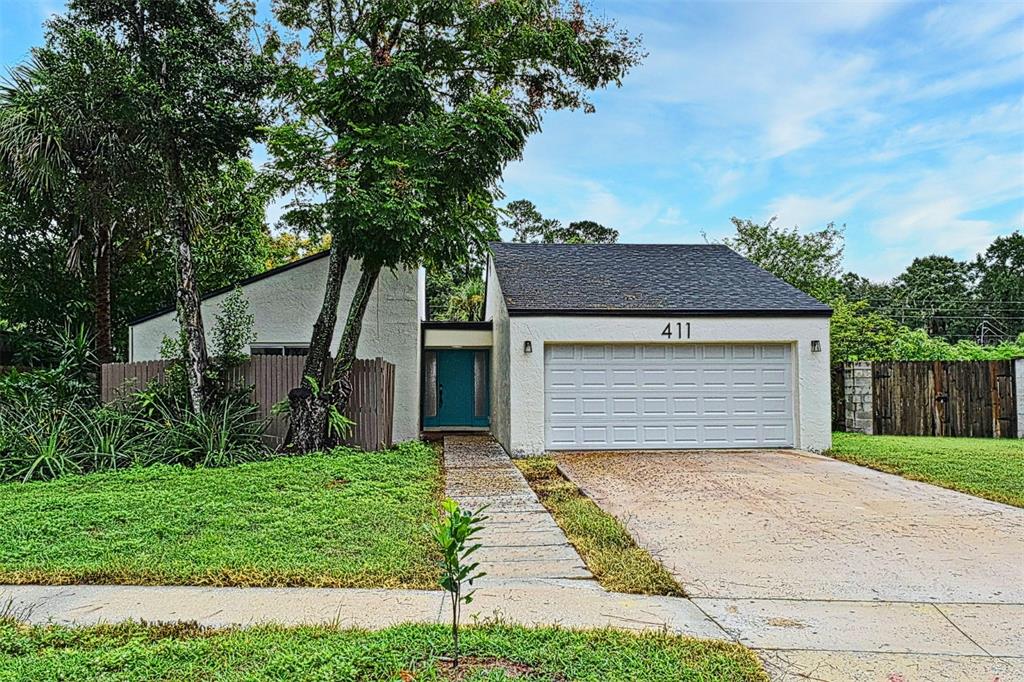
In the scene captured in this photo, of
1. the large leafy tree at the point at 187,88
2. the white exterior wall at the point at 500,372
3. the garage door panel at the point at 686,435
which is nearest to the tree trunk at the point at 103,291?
the large leafy tree at the point at 187,88

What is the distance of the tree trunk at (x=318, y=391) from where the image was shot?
9.55 m

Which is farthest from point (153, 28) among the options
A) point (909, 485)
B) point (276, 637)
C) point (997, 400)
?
point (997, 400)

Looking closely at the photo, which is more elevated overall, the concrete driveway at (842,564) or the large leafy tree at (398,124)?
the large leafy tree at (398,124)

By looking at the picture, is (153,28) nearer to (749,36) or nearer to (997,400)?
(749,36)

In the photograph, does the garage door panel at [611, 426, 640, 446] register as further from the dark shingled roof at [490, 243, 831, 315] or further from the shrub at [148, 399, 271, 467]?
the shrub at [148, 399, 271, 467]

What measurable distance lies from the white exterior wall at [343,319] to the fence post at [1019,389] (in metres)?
11.5

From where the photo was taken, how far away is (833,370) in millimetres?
14297

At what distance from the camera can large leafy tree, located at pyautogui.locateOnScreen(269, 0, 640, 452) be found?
8586mm

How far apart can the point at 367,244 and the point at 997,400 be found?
41.1 ft

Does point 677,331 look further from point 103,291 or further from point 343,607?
point 103,291

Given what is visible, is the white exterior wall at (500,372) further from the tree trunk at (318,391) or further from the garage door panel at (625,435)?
the tree trunk at (318,391)

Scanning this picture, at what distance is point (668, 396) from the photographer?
37.7 ft

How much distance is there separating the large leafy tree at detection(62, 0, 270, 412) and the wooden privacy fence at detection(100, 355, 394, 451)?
0.73m

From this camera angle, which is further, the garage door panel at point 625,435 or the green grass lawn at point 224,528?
the garage door panel at point 625,435
